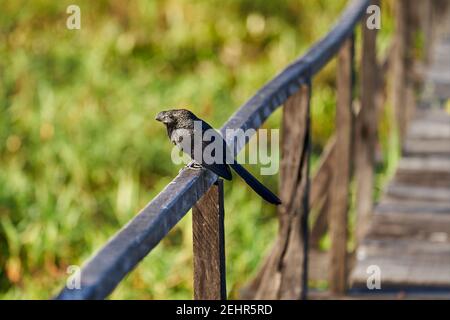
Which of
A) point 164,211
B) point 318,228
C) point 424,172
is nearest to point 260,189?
point 164,211

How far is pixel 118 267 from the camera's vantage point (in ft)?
6.14

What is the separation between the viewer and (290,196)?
3553 millimetres

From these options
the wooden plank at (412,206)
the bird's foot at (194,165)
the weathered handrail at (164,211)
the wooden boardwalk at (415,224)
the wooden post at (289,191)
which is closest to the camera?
the weathered handrail at (164,211)

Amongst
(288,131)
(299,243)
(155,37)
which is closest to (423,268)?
(299,243)

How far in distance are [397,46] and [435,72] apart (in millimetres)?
1631

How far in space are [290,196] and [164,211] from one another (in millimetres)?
1417

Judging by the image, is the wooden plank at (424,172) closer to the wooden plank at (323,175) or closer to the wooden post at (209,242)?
the wooden plank at (323,175)

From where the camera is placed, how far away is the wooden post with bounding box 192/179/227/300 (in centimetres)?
256

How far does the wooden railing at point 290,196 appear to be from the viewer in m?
2.01

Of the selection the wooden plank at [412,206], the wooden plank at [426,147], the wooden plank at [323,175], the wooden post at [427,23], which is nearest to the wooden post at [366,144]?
the wooden plank at [412,206]

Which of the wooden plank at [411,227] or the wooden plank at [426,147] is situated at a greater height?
the wooden plank at [426,147]

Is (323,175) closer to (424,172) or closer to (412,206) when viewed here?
(412,206)

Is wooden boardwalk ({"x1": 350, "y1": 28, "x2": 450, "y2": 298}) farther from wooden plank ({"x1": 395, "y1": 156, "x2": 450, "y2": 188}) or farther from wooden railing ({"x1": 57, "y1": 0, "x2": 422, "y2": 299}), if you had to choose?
wooden railing ({"x1": 57, "y1": 0, "x2": 422, "y2": 299})

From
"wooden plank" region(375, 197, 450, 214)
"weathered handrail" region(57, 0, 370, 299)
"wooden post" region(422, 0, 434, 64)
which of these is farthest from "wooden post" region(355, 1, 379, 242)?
"wooden post" region(422, 0, 434, 64)
